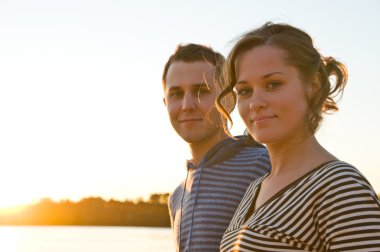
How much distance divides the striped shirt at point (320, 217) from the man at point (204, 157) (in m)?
1.04

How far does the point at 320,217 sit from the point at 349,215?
138mm

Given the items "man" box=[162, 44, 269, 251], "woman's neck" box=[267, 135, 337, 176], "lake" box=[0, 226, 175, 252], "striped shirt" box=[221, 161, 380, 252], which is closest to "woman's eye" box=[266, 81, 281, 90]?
"woman's neck" box=[267, 135, 337, 176]

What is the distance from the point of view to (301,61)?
2.84 metres

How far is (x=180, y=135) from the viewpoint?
427 centimetres

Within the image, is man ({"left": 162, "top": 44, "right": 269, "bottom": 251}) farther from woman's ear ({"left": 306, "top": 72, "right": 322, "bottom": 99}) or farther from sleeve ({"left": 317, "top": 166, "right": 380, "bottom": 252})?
sleeve ({"left": 317, "top": 166, "right": 380, "bottom": 252})

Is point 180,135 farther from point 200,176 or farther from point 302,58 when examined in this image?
point 302,58

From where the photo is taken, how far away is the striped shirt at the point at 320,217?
7.72ft

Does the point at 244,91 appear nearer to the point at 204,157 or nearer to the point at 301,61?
the point at 301,61

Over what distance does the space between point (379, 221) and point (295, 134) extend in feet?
2.12

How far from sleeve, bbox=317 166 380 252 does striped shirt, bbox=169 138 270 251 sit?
4.66ft

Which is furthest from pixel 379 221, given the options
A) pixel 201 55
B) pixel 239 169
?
pixel 201 55

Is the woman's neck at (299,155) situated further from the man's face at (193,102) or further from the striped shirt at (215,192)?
the man's face at (193,102)

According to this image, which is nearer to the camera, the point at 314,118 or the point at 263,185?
the point at 314,118

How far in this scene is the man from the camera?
391cm
